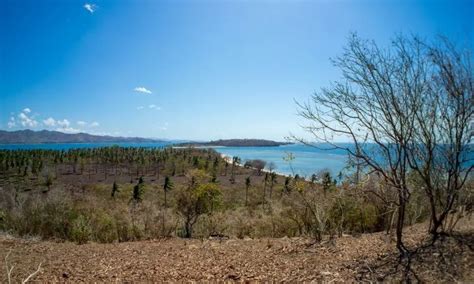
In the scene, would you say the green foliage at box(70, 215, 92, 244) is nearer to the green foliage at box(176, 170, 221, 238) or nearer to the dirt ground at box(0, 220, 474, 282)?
the dirt ground at box(0, 220, 474, 282)

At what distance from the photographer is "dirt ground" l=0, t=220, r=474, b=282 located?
15.1ft

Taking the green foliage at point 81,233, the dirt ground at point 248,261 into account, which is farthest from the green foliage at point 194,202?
the dirt ground at point 248,261

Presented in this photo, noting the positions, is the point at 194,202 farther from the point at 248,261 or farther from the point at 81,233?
the point at 248,261

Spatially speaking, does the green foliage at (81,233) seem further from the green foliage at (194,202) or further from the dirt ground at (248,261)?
the green foliage at (194,202)

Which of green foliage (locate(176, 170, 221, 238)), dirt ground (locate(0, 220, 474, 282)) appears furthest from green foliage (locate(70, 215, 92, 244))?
green foliage (locate(176, 170, 221, 238))

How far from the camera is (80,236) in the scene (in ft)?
27.6

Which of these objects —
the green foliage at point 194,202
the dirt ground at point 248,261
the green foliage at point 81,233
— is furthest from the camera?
the green foliage at point 194,202

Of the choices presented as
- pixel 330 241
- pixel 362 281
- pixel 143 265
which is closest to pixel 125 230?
pixel 143 265

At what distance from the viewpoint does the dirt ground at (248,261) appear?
4.61 meters

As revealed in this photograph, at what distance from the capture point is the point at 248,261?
18.1ft

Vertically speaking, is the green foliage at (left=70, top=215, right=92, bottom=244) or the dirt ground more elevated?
the dirt ground

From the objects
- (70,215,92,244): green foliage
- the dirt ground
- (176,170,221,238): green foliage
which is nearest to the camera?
the dirt ground

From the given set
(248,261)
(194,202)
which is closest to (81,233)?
(194,202)

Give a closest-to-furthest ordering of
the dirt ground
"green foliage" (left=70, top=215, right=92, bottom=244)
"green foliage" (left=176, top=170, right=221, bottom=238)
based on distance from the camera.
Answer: the dirt ground
"green foliage" (left=70, top=215, right=92, bottom=244)
"green foliage" (left=176, top=170, right=221, bottom=238)
